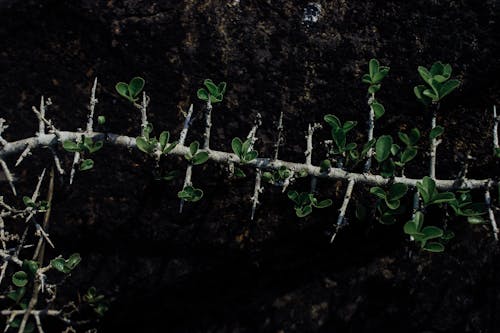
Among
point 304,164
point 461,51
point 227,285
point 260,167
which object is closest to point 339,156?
point 304,164

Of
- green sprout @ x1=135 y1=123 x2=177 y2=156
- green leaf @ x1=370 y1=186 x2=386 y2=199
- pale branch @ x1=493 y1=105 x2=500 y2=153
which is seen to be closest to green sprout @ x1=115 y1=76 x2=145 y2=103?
green sprout @ x1=135 y1=123 x2=177 y2=156

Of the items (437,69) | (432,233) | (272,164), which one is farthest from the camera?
(272,164)

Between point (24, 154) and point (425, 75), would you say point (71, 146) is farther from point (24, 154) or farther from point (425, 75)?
point (425, 75)

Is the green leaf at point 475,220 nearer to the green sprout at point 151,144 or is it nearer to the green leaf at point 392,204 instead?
the green leaf at point 392,204

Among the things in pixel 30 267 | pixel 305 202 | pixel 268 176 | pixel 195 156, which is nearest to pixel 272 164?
pixel 268 176

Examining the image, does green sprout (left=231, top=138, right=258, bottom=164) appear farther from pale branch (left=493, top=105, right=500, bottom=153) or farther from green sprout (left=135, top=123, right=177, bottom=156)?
pale branch (left=493, top=105, right=500, bottom=153)

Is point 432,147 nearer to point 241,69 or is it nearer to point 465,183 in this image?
point 465,183
